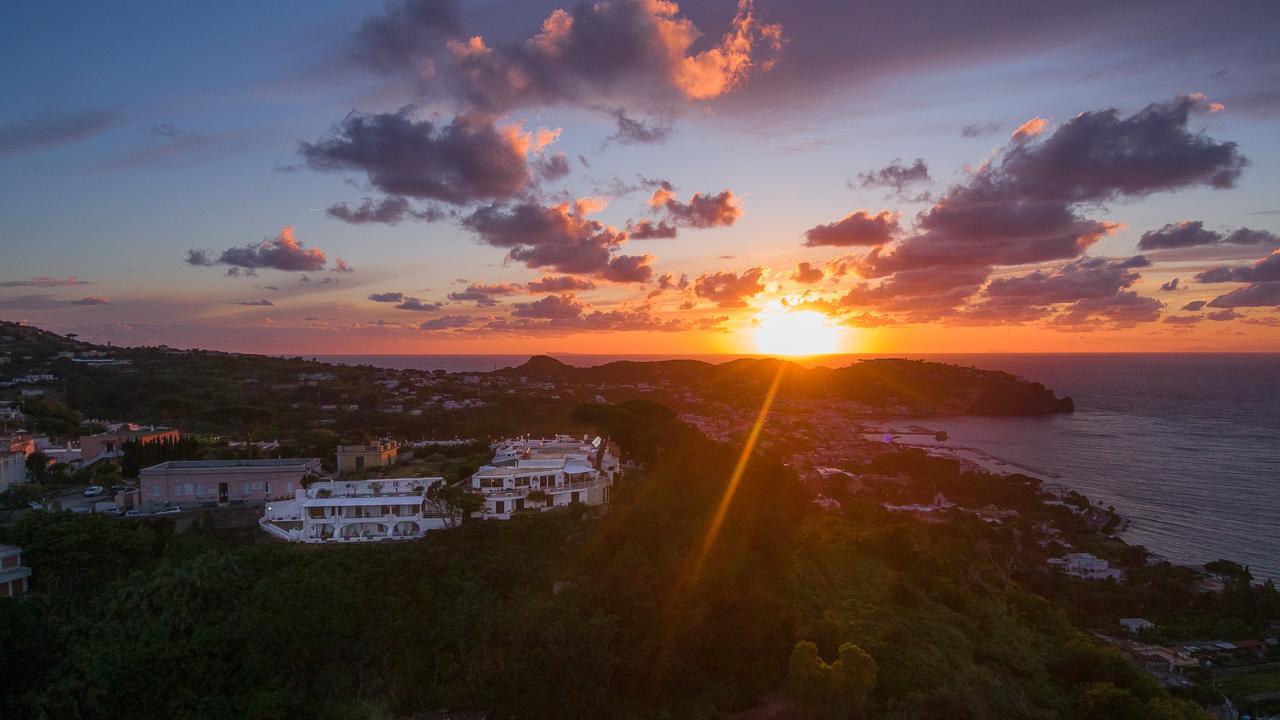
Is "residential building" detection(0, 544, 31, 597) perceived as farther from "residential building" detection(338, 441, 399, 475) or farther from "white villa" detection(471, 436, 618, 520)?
"white villa" detection(471, 436, 618, 520)

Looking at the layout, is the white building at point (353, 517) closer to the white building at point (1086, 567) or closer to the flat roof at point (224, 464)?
the flat roof at point (224, 464)

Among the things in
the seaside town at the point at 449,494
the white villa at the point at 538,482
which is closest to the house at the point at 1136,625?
the seaside town at the point at 449,494

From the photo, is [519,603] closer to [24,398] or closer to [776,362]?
[24,398]

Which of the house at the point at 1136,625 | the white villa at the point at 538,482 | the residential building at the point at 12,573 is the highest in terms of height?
the white villa at the point at 538,482

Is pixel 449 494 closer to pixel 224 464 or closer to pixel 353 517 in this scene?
pixel 353 517

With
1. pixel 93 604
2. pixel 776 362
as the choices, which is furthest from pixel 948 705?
pixel 776 362
